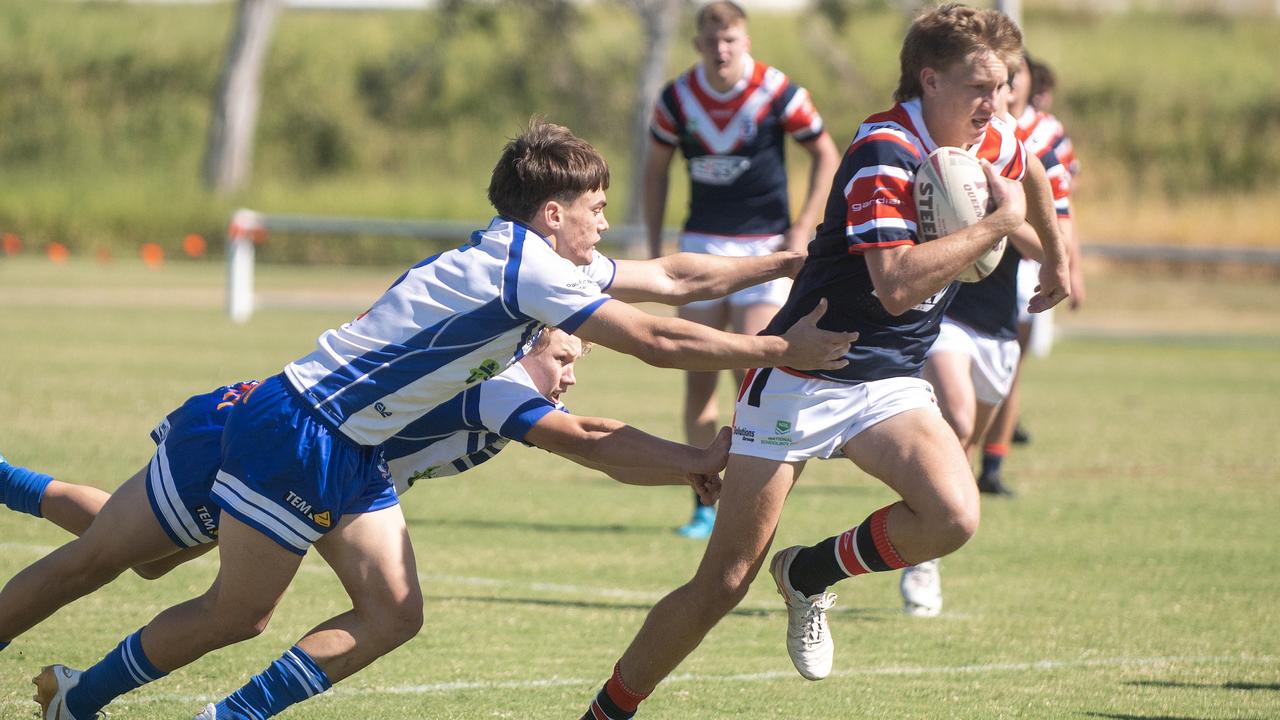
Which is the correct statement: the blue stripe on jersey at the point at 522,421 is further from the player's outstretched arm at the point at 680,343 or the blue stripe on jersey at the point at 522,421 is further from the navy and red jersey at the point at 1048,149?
the navy and red jersey at the point at 1048,149

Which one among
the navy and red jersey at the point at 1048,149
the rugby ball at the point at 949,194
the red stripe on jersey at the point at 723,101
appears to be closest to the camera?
the rugby ball at the point at 949,194

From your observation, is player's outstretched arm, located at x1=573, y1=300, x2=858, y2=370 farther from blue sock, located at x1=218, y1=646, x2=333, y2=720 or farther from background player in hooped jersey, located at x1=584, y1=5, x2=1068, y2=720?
blue sock, located at x1=218, y1=646, x2=333, y2=720

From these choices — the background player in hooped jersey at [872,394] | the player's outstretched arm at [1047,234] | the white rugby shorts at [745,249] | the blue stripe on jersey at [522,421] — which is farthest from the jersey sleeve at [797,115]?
the blue stripe on jersey at [522,421]

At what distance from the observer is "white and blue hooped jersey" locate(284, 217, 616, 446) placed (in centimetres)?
448

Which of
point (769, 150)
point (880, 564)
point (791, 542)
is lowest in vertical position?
point (791, 542)

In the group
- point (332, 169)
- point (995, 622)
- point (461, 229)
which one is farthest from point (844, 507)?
point (332, 169)

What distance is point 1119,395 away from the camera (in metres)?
16.1

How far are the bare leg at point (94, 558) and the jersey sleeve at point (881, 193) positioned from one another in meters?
2.13

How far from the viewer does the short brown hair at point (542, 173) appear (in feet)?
15.2

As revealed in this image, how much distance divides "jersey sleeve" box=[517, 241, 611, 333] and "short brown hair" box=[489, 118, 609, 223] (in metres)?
0.23

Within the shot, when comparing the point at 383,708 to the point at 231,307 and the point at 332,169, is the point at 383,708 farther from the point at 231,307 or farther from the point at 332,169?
the point at 332,169

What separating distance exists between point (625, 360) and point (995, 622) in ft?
41.3

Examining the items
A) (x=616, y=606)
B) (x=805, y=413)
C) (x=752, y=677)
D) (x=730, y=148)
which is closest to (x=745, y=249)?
(x=730, y=148)

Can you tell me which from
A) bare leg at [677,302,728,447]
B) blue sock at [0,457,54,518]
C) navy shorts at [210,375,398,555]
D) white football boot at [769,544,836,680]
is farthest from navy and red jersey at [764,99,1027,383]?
bare leg at [677,302,728,447]
